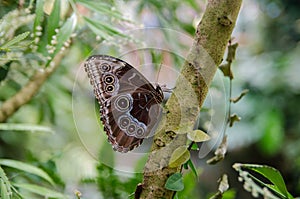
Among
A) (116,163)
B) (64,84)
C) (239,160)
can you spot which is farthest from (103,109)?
(239,160)

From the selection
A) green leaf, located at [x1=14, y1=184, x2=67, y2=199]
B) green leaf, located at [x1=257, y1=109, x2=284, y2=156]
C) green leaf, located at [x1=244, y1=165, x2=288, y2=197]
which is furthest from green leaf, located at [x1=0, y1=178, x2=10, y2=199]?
green leaf, located at [x1=257, y1=109, x2=284, y2=156]

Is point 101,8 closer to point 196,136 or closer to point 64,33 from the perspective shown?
point 64,33

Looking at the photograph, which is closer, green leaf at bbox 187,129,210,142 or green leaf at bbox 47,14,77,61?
green leaf at bbox 187,129,210,142

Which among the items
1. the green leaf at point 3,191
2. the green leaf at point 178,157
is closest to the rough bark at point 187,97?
the green leaf at point 178,157

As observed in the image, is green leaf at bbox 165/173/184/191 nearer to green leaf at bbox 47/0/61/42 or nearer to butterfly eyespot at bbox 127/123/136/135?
butterfly eyespot at bbox 127/123/136/135

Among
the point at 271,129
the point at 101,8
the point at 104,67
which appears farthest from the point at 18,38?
the point at 271,129

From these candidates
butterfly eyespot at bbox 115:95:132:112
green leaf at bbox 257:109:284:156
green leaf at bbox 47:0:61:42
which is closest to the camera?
butterfly eyespot at bbox 115:95:132:112

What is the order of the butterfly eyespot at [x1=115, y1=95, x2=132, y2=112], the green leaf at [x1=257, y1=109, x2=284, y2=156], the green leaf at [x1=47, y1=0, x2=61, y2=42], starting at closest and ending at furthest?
the butterfly eyespot at [x1=115, y1=95, x2=132, y2=112]
the green leaf at [x1=47, y1=0, x2=61, y2=42]
the green leaf at [x1=257, y1=109, x2=284, y2=156]

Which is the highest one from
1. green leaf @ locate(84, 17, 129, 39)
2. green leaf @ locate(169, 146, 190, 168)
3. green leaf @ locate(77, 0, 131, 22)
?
green leaf @ locate(77, 0, 131, 22)
